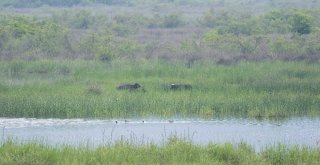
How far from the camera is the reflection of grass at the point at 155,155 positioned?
15.3 m

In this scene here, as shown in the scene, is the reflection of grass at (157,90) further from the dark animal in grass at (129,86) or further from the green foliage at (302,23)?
the green foliage at (302,23)

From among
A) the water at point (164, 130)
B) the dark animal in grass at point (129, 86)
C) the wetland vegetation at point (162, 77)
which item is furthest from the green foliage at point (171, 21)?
the water at point (164, 130)

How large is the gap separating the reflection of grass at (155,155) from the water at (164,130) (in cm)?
361

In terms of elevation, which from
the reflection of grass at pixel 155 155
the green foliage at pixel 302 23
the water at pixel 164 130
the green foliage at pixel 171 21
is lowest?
the green foliage at pixel 171 21

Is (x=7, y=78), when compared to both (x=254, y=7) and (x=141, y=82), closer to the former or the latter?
(x=141, y=82)

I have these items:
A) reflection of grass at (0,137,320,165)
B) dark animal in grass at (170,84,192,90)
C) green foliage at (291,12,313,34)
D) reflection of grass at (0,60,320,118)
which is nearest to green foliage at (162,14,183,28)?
green foliage at (291,12,313,34)

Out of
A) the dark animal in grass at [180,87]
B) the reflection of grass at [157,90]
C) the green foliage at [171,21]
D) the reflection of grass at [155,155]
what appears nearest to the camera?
the reflection of grass at [155,155]

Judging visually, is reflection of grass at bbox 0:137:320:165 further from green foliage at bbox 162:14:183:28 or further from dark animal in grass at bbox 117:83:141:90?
green foliage at bbox 162:14:183:28

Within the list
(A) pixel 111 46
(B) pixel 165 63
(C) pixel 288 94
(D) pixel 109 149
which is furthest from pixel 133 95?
(A) pixel 111 46

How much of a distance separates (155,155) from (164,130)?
19.7 ft

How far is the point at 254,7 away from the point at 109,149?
192ft

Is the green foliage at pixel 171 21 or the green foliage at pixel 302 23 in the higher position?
the green foliage at pixel 302 23

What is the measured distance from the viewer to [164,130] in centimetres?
2173

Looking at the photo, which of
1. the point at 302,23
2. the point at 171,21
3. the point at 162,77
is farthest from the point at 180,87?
the point at 171,21
